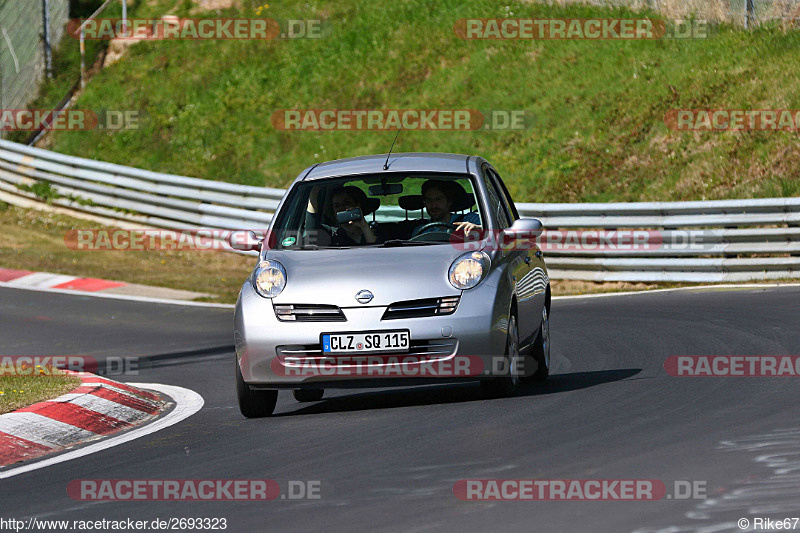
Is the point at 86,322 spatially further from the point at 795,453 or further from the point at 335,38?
the point at 335,38

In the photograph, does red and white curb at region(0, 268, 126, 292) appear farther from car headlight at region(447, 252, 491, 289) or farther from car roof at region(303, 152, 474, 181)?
car headlight at region(447, 252, 491, 289)

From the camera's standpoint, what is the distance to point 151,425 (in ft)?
29.0

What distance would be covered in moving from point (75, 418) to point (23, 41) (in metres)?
25.0

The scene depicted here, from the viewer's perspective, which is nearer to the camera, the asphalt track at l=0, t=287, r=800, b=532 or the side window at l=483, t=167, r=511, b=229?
the asphalt track at l=0, t=287, r=800, b=532

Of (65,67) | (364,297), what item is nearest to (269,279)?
(364,297)

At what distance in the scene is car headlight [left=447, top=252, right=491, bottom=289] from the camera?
27.6ft

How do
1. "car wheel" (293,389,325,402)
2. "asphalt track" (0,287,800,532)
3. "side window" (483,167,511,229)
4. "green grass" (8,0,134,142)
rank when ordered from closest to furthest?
"asphalt track" (0,287,800,532), "side window" (483,167,511,229), "car wheel" (293,389,325,402), "green grass" (8,0,134,142)

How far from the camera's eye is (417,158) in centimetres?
991

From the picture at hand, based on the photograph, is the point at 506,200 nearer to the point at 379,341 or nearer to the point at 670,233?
the point at 379,341

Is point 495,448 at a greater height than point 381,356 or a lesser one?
lesser

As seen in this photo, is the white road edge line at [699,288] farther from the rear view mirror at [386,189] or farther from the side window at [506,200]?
the rear view mirror at [386,189]

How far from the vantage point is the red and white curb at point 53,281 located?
18.9 meters

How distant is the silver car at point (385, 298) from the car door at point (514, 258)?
0.06 ft

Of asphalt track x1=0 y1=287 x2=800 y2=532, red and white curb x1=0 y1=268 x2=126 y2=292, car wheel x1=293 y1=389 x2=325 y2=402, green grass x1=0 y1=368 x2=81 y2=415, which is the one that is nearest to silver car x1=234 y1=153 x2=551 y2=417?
asphalt track x1=0 y1=287 x2=800 y2=532
